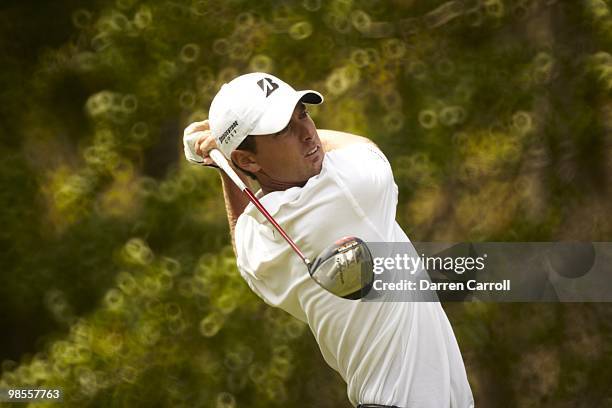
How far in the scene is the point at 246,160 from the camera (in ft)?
5.89

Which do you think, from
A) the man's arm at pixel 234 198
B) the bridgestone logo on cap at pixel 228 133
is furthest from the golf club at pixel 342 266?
the man's arm at pixel 234 198

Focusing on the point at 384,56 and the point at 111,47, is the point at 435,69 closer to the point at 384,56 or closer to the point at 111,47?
the point at 384,56

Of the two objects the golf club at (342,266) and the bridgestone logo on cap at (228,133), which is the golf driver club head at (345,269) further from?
the bridgestone logo on cap at (228,133)

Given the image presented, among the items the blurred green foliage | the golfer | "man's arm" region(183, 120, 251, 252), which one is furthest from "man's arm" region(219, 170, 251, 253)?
the blurred green foliage

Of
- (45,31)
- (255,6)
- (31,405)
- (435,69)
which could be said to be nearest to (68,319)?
(31,405)

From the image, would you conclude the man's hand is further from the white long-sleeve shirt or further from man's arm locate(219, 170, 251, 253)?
the white long-sleeve shirt

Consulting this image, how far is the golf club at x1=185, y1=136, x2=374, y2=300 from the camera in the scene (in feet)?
5.61

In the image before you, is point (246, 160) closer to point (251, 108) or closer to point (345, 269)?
point (251, 108)

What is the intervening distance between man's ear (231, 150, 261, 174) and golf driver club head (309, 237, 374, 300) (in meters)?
0.19

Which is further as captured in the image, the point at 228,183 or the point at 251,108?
the point at 228,183

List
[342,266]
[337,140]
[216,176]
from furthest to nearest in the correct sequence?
1. [216,176]
2. [337,140]
3. [342,266]

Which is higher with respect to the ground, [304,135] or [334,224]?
[304,135]

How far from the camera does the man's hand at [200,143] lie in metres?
1.91

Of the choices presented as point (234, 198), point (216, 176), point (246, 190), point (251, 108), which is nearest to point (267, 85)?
point (251, 108)
